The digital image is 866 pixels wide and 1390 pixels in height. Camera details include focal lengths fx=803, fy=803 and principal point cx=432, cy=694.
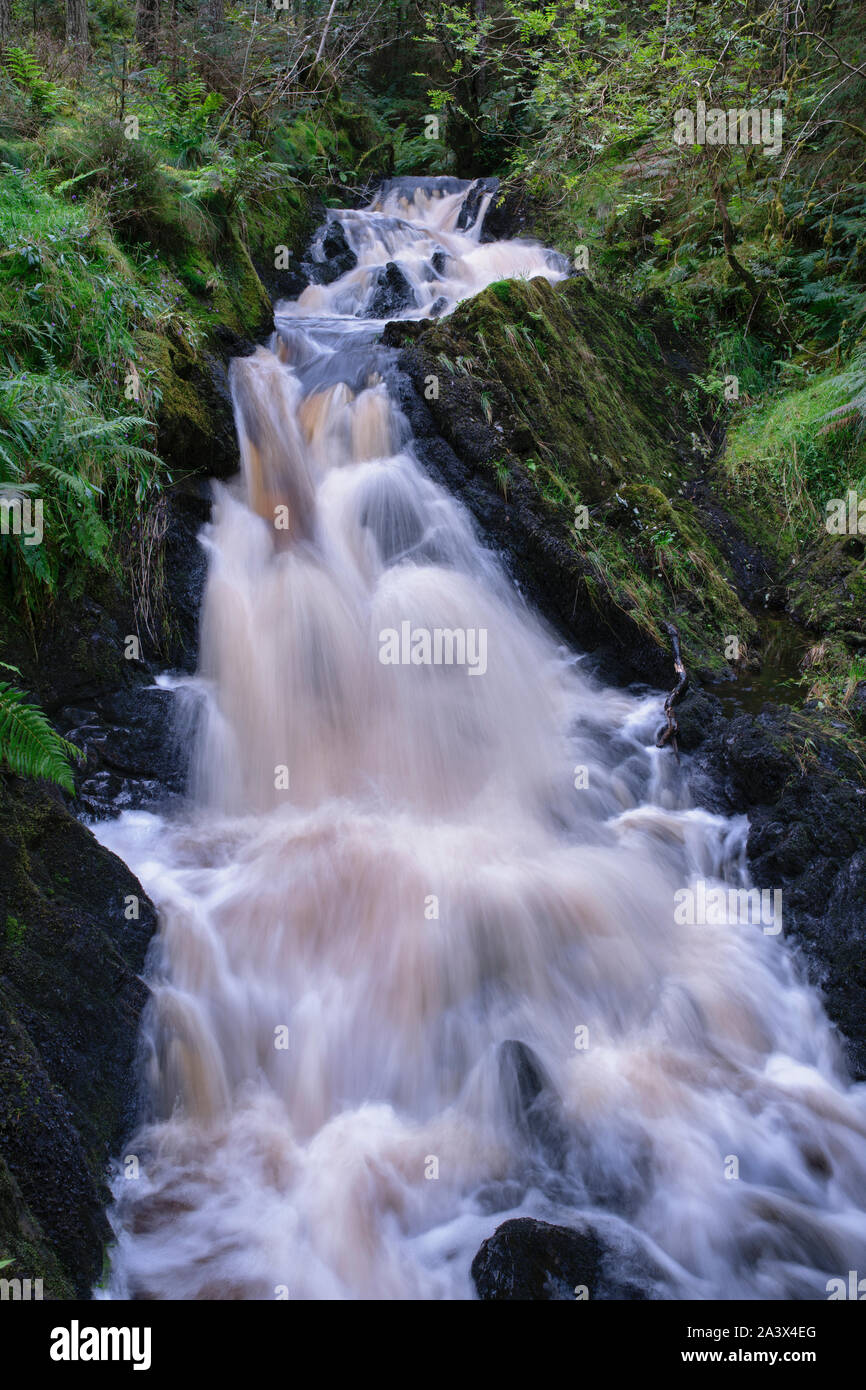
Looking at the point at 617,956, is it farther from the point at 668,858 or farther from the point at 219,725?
the point at 219,725

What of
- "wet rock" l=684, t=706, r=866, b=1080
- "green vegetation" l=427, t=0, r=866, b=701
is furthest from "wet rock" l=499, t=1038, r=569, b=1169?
"green vegetation" l=427, t=0, r=866, b=701

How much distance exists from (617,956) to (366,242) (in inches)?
453

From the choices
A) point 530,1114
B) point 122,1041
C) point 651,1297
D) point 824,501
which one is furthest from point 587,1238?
point 824,501

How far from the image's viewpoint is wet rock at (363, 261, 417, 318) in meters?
10.6

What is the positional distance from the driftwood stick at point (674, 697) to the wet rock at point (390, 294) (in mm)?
6354

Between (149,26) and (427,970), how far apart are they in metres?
12.8

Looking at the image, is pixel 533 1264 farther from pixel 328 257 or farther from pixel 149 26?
pixel 149 26

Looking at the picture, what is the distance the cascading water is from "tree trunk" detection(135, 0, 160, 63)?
6.93 meters

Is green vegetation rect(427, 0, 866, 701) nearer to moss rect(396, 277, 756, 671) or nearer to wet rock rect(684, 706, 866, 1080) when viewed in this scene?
moss rect(396, 277, 756, 671)

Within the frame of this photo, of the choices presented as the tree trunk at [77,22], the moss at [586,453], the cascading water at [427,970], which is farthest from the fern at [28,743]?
the tree trunk at [77,22]

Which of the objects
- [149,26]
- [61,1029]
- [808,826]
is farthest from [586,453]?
[149,26]

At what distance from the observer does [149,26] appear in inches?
423

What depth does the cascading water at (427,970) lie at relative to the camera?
3.37m

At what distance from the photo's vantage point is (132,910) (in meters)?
3.99
